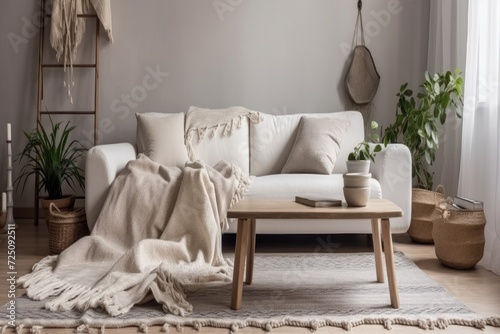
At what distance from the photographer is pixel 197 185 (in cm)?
298

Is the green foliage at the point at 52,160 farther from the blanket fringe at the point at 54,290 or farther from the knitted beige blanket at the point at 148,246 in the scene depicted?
the blanket fringe at the point at 54,290

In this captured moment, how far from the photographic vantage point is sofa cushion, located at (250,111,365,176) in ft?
12.1

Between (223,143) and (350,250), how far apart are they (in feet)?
3.83

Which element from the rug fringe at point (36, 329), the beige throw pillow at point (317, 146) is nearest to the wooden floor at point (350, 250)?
the rug fringe at point (36, 329)

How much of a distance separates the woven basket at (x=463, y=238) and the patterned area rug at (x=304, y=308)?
0.72 ft

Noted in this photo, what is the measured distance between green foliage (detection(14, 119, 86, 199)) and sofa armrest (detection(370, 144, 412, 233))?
2.20m

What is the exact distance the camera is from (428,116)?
11.1 feet

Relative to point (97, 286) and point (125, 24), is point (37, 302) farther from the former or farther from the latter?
point (125, 24)

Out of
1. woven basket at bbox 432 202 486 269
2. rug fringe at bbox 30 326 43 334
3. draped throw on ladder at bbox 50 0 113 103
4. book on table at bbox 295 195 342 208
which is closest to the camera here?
rug fringe at bbox 30 326 43 334

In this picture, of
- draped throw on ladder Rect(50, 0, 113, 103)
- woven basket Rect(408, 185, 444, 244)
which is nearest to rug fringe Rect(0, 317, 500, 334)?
woven basket Rect(408, 185, 444, 244)

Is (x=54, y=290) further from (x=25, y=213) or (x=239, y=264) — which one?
(x=25, y=213)

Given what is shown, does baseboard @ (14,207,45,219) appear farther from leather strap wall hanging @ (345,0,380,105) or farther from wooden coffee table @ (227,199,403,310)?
leather strap wall hanging @ (345,0,380,105)

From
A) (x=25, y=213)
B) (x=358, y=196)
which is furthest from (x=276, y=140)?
(x=25, y=213)

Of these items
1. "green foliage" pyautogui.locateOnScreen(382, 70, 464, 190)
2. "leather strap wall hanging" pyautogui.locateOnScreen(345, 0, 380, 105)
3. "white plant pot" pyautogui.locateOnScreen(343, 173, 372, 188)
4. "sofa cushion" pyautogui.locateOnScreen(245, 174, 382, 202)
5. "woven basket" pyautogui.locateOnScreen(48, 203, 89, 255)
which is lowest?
"woven basket" pyautogui.locateOnScreen(48, 203, 89, 255)
